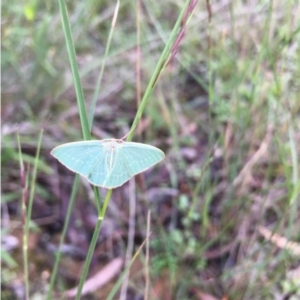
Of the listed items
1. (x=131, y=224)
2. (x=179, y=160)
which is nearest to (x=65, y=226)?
(x=131, y=224)

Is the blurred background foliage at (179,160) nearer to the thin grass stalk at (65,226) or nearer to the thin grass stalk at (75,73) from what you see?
the thin grass stalk at (65,226)

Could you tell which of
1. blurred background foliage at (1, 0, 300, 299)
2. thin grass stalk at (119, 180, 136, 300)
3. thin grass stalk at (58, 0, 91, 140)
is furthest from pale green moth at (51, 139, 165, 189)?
thin grass stalk at (119, 180, 136, 300)

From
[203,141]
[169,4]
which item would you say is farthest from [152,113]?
Answer: [169,4]

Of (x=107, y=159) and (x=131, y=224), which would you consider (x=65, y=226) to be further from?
(x=131, y=224)

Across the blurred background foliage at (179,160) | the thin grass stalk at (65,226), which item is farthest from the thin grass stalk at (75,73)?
the blurred background foliage at (179,160)

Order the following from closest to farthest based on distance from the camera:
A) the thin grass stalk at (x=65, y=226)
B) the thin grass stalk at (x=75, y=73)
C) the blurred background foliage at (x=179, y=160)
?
the thin grass stalk at (x=75, y=73) < the thin grass stalk at (x=65, y=226) < the blurred background foliage at (x=179, y=160)

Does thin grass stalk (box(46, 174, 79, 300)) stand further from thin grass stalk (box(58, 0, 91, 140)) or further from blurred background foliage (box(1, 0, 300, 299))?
blurred background foliage (box(1, 0, 300, 299))

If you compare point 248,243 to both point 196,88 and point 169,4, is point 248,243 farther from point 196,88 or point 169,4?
point 169,4
